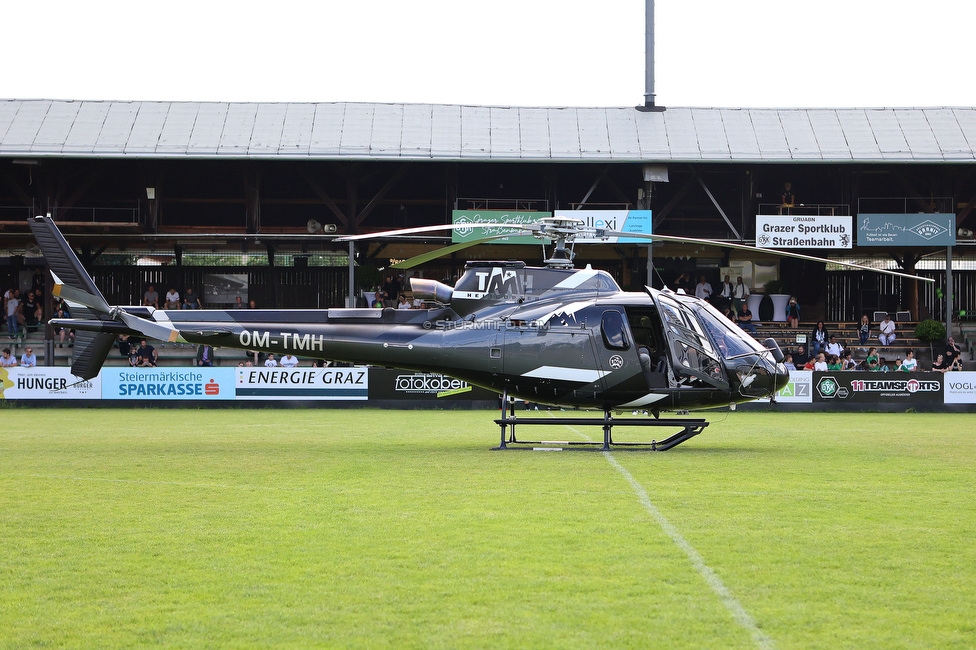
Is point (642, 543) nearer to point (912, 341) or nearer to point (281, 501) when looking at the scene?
point (281, 501)

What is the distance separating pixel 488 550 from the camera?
7.62 metres

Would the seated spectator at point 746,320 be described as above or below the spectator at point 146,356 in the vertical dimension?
above

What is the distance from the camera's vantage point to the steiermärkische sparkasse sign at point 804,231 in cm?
3541

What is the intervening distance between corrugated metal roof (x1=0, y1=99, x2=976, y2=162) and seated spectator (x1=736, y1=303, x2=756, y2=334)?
5.63 m

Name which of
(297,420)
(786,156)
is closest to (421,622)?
(297,420)

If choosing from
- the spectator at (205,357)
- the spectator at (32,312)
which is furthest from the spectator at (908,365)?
the spectator at (32,312)

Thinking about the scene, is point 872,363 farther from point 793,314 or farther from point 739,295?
point 739,295

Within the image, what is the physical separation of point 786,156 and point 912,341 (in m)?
8.29

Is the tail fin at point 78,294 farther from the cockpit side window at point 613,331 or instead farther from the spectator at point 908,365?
the spectator at point 908,365

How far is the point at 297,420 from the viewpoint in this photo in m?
24.2

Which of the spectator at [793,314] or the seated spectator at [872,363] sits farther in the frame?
the spectator at [793,314]

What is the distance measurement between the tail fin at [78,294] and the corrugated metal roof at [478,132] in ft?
59.3

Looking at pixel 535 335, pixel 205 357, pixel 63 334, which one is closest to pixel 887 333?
pixel 205 357

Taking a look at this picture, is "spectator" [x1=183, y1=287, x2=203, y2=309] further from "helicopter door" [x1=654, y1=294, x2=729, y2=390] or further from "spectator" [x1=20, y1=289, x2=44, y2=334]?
"helicopter door" [x1=654, y1=294, x2=729, y2=390]
